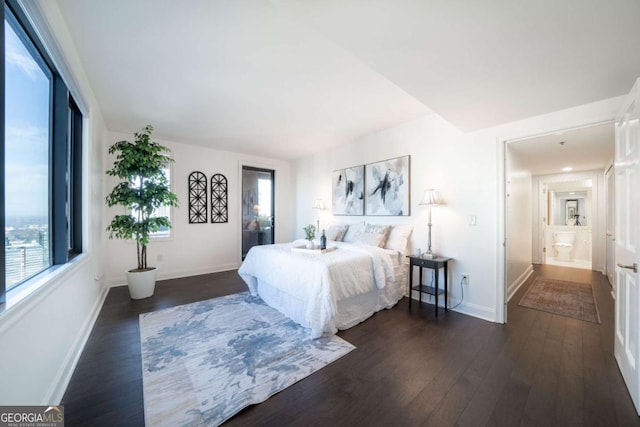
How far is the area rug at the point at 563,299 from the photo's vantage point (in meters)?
3.01

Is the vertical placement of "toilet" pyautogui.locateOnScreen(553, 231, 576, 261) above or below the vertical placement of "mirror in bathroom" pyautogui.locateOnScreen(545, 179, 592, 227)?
below

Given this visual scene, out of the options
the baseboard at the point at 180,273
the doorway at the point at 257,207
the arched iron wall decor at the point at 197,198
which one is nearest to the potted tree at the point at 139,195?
the baseboard at the point at 180,273

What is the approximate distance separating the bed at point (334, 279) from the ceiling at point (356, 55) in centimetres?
177

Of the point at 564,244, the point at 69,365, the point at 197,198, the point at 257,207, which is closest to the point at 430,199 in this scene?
the point at 69,365

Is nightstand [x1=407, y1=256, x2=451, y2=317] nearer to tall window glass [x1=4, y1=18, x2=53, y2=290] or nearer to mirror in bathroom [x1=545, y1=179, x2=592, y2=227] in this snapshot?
tall window glass [x1=4, y1=18, x2=53, y2=290]

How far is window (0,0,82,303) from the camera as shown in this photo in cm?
124

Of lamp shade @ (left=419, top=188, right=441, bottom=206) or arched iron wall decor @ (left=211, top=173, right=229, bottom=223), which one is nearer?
lamp shade @ (left=419, top=188, right=441, bottom=206)

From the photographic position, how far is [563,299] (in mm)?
3484

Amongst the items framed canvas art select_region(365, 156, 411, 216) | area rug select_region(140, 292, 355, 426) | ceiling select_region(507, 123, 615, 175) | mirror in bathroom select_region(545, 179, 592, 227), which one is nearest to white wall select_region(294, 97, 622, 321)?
framed canvas art select_region(365, 156, 411, 216)

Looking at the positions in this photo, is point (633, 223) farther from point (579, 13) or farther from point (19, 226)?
point (19, 226)

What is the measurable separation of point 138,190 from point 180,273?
6.46 feet

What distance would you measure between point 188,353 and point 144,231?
216 centimetres

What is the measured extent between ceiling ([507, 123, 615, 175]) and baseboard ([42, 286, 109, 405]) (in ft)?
15.3

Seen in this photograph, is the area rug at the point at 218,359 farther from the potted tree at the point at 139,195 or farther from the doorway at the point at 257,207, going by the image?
the doorway at the point at 257,207
